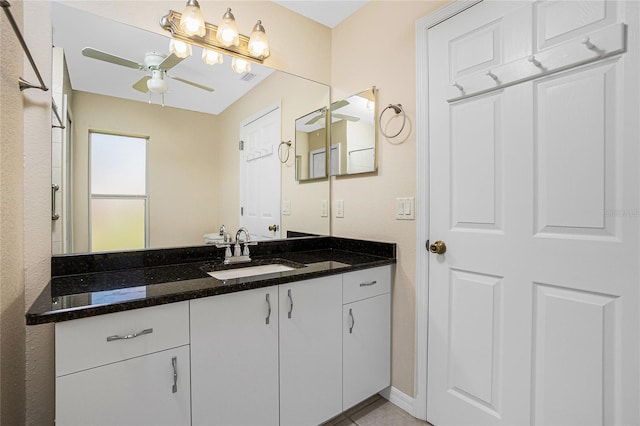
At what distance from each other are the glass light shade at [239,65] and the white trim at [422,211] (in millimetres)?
1007

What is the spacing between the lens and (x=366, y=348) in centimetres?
169

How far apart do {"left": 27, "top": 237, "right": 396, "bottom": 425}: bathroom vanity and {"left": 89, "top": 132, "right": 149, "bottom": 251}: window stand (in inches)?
3.4

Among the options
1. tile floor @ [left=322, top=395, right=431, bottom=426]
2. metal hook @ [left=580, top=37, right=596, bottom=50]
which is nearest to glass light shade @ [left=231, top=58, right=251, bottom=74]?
metal hook @ [left=580, top=37, right=596, bottom=50]

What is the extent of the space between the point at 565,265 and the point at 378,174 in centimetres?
103

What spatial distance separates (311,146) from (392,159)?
0.69m

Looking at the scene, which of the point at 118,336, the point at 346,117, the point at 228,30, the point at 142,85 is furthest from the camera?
the point at 346,117

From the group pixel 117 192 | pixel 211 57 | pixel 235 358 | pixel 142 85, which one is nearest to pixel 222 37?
pixel 211 57

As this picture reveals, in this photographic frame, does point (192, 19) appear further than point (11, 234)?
Yes

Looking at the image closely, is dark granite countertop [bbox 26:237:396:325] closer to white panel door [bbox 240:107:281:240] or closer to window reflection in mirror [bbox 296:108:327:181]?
white panel door [bbox 240:107:281:240]

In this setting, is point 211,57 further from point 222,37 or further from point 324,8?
point 324,8


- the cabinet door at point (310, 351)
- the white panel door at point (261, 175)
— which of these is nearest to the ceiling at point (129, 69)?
the white panel door at point (261, 175)

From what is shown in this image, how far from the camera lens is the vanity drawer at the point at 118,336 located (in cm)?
93

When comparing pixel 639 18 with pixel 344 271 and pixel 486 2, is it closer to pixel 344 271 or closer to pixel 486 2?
pixel 486 2

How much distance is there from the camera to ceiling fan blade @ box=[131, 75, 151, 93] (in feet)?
4.98
